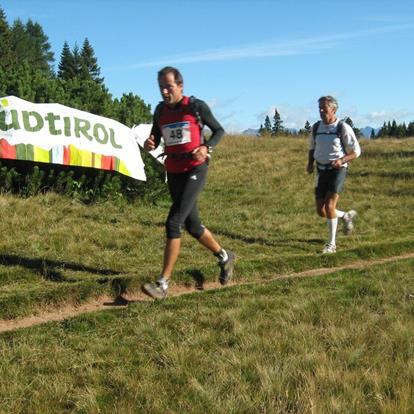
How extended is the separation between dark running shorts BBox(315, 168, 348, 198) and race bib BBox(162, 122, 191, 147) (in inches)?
158

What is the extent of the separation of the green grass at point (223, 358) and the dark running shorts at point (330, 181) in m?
3.65

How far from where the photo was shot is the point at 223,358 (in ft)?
12.8

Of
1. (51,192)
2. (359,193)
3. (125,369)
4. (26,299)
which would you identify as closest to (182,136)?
(26,299)

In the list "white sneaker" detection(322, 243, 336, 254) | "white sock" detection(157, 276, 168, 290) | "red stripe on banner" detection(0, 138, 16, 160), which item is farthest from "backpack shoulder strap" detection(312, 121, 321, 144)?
"red stripe on banner" detection(0, 138, 16, 160)

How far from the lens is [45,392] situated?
3381mm

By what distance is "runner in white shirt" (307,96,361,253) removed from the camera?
29.0 feet

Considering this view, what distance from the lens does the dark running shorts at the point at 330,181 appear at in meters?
9.05

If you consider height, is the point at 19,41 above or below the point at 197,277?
above

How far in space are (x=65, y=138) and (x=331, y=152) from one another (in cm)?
497

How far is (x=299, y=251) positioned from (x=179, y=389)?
5901 millimetres

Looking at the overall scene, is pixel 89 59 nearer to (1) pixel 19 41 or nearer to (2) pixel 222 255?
(1) pixel 19 41

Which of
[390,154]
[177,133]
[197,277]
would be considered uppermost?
[390,154]

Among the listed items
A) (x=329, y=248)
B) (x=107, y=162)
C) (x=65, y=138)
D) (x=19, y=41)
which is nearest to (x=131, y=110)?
(x=107, y=162)

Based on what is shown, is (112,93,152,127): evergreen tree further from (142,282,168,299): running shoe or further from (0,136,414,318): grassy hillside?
(142,282,168,299): running shoe
